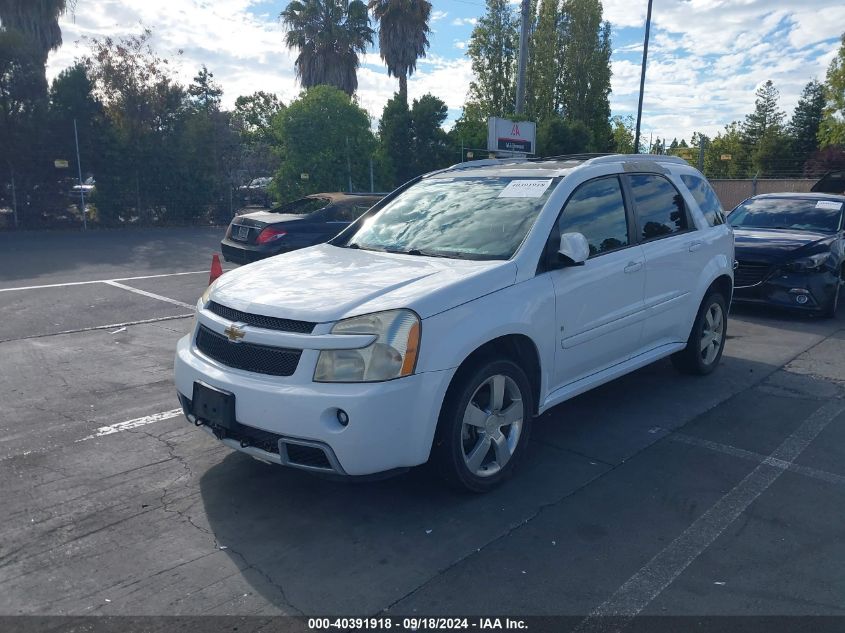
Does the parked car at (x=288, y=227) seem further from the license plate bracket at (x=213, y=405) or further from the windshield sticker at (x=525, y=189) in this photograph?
the license plate bracket at (x=213, y=405)

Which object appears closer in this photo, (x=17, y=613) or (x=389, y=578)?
(x=17, y=613)

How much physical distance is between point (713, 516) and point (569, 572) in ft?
3.48

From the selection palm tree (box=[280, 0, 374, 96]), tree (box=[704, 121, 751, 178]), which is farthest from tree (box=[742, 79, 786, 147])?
palm tree (box=[280, 0, 374, 96])

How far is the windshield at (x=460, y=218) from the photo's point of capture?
4.46m

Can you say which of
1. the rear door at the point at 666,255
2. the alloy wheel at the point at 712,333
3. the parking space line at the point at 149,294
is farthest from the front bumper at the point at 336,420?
the parking space line at the point at 149,294

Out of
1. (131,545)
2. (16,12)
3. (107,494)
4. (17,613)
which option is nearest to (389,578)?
(131,545)

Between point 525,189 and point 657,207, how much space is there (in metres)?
1.44

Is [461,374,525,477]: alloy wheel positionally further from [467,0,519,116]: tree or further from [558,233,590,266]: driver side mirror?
[467,0,519,116]: tree

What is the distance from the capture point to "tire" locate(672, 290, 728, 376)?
614 cm

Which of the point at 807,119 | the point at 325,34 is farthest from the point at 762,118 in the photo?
the point at 325,34

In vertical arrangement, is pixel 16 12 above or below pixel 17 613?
above

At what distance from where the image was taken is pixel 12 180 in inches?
784

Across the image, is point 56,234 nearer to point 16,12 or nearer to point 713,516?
point 16,12

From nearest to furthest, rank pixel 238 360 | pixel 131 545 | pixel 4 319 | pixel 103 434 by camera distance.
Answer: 1. pixel 131 545
2. pixel 238 360
3. pixel 103 434
4. pixel 4 319
